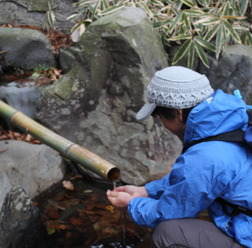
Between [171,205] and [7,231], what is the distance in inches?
46.3

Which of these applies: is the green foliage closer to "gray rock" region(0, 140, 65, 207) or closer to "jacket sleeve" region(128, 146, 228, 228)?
"gray rock" region(0, 140, 65, 207)

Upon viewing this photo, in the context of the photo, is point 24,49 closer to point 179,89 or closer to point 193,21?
point 193,21

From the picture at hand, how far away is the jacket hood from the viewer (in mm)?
1790

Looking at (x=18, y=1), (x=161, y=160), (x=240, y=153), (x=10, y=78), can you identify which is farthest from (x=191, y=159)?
(x=18, y=1)

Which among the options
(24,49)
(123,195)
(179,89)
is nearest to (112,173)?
(123,195)

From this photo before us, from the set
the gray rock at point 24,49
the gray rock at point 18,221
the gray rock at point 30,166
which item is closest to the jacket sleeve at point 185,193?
the gray rock at point 18,221

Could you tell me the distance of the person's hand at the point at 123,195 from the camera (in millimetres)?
2225

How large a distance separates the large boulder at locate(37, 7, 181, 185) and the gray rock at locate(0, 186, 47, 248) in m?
1.32

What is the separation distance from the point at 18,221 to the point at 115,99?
6.14 ft

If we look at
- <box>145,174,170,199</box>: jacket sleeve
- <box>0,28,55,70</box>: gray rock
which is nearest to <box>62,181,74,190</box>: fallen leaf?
<box>145,174,170,199</box>: jacket sleeve

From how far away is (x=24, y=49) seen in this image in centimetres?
471

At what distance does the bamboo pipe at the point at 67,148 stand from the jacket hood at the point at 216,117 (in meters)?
0.74

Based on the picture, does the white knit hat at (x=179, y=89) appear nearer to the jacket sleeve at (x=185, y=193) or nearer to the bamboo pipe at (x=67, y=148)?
the jacket sleeve at (x=185, y=193)

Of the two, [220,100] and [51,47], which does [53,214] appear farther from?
[51,47]
